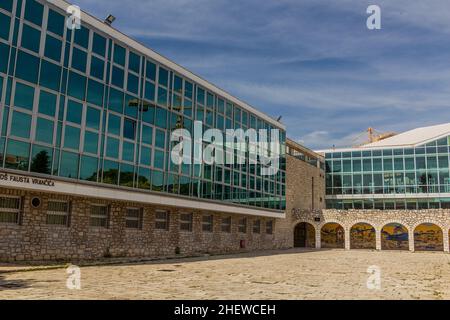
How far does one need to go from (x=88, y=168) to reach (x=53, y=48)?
5165mm

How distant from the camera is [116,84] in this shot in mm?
20312

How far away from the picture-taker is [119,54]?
67.9 ft

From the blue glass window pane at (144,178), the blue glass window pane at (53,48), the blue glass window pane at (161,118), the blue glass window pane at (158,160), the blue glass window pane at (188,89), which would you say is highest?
the blue glass window pane at (188,89)

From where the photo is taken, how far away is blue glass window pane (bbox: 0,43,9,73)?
50.6 feet

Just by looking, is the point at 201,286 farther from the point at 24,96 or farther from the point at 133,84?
the point at 133,84

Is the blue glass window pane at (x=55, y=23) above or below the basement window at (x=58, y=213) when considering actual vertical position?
above

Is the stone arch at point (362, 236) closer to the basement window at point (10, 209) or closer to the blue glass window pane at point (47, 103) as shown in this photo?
the blue glass window pane at point (47, 103)

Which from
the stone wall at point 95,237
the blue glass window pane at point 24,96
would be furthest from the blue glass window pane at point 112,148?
the blue glass window pane at point 24,96

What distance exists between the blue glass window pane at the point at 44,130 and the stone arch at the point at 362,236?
115 ft

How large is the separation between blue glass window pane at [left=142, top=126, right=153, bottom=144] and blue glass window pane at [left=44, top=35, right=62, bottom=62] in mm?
5705

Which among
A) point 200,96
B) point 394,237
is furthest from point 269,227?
point 394,237

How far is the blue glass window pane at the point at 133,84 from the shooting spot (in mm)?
21109
